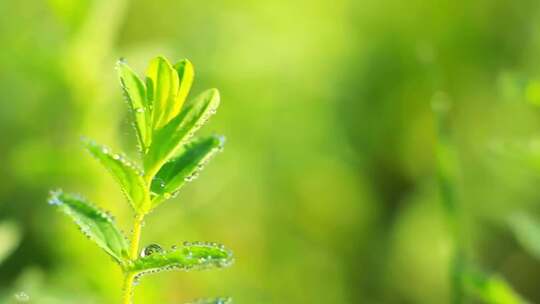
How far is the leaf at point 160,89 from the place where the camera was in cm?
121

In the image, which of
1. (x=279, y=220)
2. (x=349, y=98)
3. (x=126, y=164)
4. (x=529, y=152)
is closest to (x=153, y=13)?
(x=349, y=98)

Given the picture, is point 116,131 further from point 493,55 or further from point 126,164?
point 493,55

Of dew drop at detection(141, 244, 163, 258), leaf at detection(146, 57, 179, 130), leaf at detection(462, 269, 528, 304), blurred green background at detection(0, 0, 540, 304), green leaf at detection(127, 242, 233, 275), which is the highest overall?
blurred green background at detection(0, 0, 540, 304)

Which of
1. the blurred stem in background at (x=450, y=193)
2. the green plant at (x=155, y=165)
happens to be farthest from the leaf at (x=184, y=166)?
the blurred stem in background at (x=450, y=193)

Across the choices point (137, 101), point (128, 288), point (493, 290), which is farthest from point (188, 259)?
point (493, 290)

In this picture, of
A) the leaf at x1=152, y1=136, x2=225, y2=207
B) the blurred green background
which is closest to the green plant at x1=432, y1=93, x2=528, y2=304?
the blurred green background

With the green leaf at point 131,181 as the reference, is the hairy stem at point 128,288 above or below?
below

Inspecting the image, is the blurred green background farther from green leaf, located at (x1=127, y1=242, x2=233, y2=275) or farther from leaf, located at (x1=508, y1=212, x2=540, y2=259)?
green leaf, located at (x1=127, y1=242, x2=233, y2=275)

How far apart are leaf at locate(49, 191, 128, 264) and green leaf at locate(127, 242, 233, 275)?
32mm

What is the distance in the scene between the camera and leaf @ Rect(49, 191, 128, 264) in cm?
117

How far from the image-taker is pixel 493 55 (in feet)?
13.6

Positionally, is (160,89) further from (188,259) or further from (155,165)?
(188,259)

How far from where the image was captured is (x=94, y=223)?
3.92 feet

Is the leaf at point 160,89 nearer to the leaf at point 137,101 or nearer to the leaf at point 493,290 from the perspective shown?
the leaf at point 137,101
